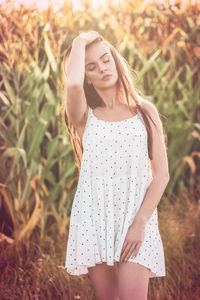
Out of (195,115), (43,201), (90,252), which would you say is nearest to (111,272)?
(90,252)

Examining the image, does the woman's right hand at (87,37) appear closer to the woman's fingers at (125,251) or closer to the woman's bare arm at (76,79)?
the woman's bare arm at (76,79)

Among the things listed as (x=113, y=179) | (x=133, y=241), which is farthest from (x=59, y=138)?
(x=133, y=241)

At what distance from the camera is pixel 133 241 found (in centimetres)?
194

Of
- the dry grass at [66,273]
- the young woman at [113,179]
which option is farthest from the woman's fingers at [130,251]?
the dry grass at [66,273]

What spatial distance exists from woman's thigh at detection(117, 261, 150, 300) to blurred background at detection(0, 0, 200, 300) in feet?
2.99

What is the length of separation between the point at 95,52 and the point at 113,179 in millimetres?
519

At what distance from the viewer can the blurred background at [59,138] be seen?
10.1ft

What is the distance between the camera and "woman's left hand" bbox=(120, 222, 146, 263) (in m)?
1.93

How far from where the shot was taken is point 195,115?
4.59m

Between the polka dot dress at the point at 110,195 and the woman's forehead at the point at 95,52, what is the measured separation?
0.26 meters

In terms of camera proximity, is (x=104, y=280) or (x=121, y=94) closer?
(x=104, y=280)

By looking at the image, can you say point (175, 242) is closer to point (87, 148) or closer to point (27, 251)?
point (27, 251)

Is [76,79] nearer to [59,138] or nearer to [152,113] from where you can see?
[152,113]

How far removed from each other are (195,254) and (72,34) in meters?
2.00
